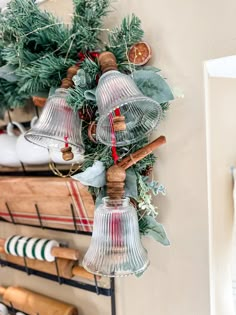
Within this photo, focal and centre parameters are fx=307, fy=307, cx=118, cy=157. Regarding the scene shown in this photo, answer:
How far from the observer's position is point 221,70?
2.70 feet

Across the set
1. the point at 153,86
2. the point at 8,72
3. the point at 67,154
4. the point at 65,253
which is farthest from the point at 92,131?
the point at 65,253

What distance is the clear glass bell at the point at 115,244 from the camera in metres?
0.67

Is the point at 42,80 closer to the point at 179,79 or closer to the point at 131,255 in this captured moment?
the point at 179,79

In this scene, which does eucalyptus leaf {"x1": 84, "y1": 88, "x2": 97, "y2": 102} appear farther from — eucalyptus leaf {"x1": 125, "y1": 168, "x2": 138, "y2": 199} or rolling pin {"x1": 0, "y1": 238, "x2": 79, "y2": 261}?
rolling pin {"x1": 0, "y1": 238, "x2": 79, "y2": 261}

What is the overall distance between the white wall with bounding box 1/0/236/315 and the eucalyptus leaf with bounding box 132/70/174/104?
5.1 inches

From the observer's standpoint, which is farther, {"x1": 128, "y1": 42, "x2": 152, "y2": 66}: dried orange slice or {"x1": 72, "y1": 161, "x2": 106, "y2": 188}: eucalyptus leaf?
{"x1": 128, "y1": 42, "x2": 152, "y2": 66}: dried orange slice

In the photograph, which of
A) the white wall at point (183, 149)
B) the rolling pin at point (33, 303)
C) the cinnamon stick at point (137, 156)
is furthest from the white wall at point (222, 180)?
the rolling pin at point (33, 303)

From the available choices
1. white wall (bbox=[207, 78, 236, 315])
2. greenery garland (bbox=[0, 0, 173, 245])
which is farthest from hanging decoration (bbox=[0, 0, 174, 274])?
white wall (bbox=[207, 78, 236, 315])

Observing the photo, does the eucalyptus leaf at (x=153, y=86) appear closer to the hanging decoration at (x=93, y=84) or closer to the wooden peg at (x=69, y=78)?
the hanging decoration at (x=93, y=84)

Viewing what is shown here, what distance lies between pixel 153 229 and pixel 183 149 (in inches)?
8.6

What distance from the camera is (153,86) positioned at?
2.24ft

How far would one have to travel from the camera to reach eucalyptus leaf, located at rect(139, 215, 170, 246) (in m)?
0.76

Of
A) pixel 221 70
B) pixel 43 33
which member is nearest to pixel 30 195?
pixel 43 33

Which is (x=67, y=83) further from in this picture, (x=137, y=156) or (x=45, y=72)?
(x=137, y=156)
